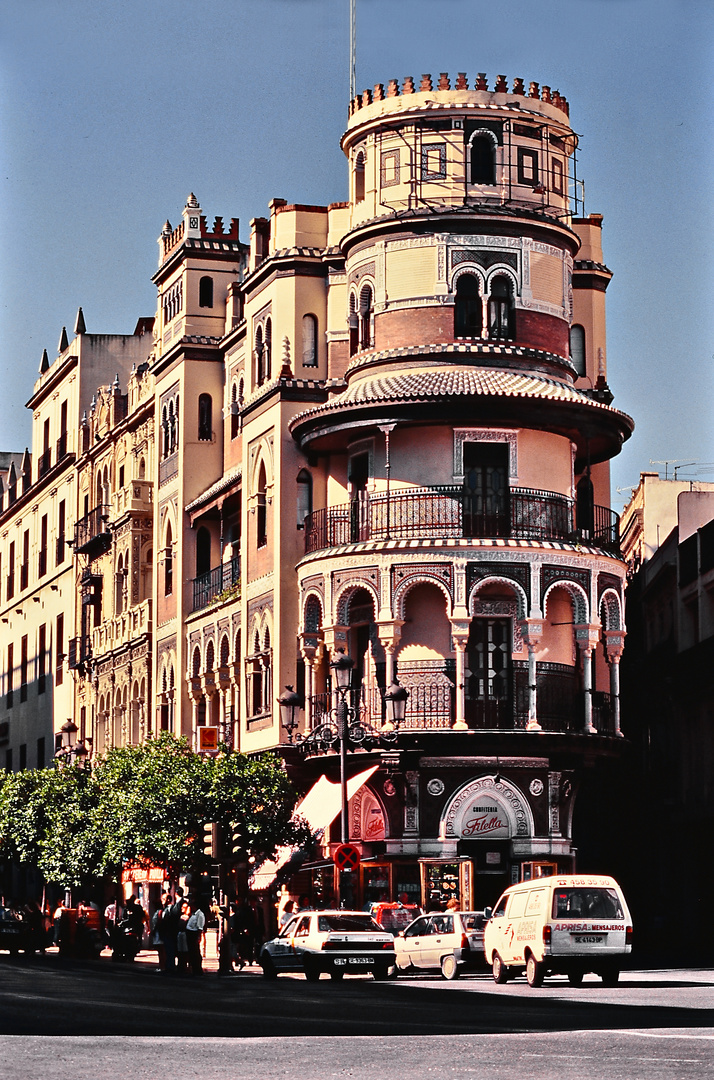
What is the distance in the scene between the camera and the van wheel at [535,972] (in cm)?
3105

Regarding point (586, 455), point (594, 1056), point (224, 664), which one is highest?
point (586, 455)

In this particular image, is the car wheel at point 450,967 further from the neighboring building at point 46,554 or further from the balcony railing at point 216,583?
the neighboring building at point 46,554

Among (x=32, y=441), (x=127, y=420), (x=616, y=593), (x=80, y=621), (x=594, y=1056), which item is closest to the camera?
(x=594, y=1056)

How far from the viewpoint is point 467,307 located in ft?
162

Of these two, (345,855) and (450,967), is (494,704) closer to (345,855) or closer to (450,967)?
(345,855)

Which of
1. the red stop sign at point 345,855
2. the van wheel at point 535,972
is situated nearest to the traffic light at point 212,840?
the red stop sign at point 345,855

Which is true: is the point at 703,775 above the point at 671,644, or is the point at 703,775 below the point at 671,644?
below

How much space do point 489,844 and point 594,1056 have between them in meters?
28.3

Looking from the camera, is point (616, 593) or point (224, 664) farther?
point (224, 664)

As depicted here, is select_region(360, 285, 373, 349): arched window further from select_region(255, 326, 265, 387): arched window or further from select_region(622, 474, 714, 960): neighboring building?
select_region(622, 474, 714, 960): neighboring building

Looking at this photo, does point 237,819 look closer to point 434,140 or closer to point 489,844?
point 489,844

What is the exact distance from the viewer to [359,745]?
153 ft

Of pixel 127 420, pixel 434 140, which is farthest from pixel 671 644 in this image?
pixel 127 420

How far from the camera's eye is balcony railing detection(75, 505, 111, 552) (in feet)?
232
